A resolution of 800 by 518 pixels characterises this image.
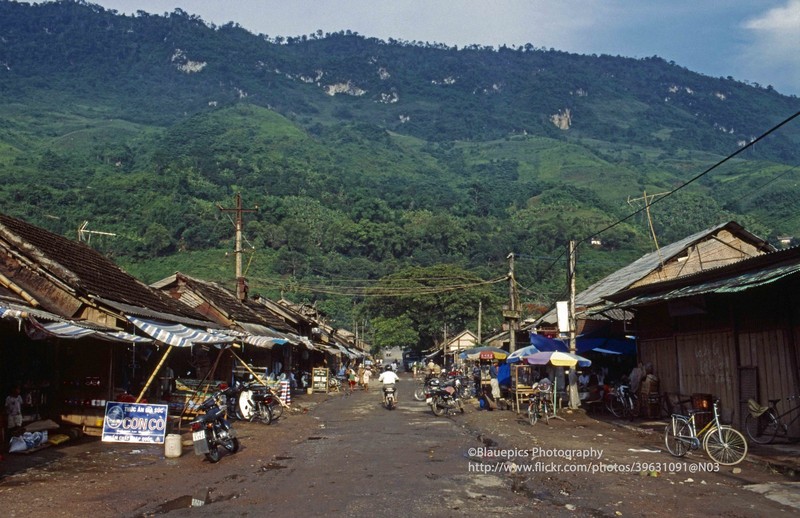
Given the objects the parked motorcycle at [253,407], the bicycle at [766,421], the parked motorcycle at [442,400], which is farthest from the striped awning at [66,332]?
the bicycle at [766,421]

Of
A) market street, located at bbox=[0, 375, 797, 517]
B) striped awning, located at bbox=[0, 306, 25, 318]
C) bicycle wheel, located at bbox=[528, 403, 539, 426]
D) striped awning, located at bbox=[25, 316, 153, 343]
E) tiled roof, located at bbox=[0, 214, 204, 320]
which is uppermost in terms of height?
tiled roof, located at bbox=[0, 214, 204, 320]

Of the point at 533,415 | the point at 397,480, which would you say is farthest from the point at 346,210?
the point at 397,480

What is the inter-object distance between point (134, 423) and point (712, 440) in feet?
36.7

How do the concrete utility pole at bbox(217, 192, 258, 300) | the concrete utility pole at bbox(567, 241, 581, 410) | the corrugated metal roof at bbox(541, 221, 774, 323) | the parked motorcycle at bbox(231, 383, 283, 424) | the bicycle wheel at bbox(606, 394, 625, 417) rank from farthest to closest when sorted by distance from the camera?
the concrete utility pole at bbox(217, 192, 258, 300) < the corrugated metal roof at bbox(541, 221, 774, 323) < the concrete utility pole at bbox(567, 241, 581, 410) < the bicycle wheel at bbox(606, 394, 625, 417) < the parked motorcycle at bbox(231, 383, 283, 424)

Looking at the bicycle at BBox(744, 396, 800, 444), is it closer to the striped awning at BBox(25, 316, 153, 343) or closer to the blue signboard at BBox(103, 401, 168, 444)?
the blue signboard at BBox(103, 401, 168, 444)

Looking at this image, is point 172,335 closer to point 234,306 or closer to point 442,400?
point 442,400

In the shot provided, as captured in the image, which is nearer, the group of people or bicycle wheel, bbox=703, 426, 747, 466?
bicycle wheel, bbox=703, 426, 747, 466

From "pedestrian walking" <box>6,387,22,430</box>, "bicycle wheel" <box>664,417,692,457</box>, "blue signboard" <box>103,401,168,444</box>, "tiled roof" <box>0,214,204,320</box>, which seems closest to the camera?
"bicycle wheel" <box>664,417,692,457</box>

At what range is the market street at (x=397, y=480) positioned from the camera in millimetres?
8906

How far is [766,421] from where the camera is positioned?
14.4 m

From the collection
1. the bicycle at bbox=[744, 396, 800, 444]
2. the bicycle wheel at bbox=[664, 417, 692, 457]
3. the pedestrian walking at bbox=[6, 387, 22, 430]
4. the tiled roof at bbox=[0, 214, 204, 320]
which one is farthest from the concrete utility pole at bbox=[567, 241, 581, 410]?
the pedestrian walking at bbox=[6, 387, 22, 430]

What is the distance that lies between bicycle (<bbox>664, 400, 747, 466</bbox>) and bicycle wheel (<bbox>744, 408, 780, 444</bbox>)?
1715mm

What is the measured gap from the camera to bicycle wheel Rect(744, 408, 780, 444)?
1410 cm

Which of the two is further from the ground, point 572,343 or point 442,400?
point 572,343
